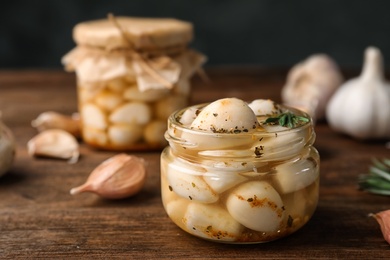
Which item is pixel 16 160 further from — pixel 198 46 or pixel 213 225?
pixel 198 46

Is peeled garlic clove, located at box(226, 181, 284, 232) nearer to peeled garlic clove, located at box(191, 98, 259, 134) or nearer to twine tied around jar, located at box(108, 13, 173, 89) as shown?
peeled garlic clove, located at box(191, 98, 259, 134)

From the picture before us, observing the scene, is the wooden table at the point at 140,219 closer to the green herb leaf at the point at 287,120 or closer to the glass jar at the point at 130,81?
the glass jar at the point at 130,81

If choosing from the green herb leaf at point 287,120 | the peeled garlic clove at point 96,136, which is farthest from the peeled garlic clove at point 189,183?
the peeled garlic clove at point 96,136

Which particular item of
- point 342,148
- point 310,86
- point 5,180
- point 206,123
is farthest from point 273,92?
point 206,123

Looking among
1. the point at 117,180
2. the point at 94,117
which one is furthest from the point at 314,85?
the point at 117,180

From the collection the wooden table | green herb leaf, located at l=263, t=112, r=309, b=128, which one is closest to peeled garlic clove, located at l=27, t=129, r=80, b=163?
the wooden table

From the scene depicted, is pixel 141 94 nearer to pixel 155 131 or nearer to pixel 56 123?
pixel 155 131

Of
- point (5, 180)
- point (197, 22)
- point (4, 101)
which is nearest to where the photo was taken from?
point (5, 180)

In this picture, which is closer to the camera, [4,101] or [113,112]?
[113,112]
